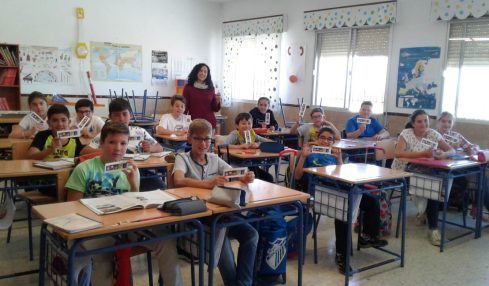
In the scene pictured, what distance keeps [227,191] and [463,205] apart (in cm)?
325

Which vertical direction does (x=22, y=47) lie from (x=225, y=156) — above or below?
above

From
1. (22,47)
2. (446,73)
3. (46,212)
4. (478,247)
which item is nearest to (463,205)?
(478,247)

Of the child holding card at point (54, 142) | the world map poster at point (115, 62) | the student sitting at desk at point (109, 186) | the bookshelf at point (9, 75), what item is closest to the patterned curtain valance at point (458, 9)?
the student sitting at desk at point (109, 186)

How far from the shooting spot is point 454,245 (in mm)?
3801

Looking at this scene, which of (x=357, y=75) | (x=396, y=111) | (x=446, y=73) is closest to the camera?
(x=446, y=73)

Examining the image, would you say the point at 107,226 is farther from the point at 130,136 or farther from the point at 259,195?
the point at 130,136

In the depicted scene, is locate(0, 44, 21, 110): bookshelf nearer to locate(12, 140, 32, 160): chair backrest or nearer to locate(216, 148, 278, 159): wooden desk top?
locate(12, 140, 32, 160): chair backrest

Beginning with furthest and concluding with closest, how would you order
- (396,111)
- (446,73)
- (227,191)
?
1. (396,111)
2. (446,73)
3. (227,191)

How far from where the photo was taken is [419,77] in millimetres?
5605

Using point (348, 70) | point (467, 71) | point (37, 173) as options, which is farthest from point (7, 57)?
point (467, 71)

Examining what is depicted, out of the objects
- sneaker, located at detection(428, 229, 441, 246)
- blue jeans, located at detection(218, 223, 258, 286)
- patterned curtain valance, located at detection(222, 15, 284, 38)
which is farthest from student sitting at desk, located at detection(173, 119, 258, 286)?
patterned curtain valance, located at detection(222, 15, 284, 38)

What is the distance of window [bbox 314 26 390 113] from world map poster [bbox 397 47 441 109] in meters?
0.31

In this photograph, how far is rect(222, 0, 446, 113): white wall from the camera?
18.1 feet

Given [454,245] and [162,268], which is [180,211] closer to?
[162,268]
